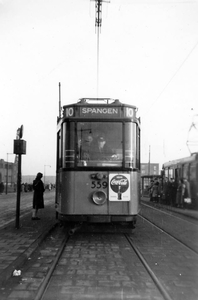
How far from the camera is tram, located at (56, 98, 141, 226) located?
8852 mm

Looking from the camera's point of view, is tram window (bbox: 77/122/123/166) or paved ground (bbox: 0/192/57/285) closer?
paved ground (bbox: 0/192/57/285)

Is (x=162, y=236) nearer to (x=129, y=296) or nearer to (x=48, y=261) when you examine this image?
(x=48, y=261)

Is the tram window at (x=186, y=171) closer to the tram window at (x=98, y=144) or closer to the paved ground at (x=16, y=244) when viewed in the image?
the paved ground at (x=16, y=244)

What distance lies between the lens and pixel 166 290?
495cm

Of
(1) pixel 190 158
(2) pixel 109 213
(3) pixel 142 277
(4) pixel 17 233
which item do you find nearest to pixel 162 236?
(2) pixel 109 213

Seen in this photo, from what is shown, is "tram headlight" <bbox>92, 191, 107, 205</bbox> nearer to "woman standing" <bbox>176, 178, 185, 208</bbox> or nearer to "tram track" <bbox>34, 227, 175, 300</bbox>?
"tram track" <bbox>34, 227, 175, 300</bbox>

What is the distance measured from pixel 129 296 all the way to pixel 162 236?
5232 millimetres

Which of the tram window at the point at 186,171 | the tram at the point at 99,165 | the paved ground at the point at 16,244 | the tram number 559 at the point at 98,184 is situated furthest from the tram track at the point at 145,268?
the tram window at the point at 186,171

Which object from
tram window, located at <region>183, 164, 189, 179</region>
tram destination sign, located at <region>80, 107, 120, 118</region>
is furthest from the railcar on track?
tram destination sign, located at <region>80, 107, 120, 118</region>

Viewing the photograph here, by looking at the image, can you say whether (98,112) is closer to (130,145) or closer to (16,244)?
(130,145)

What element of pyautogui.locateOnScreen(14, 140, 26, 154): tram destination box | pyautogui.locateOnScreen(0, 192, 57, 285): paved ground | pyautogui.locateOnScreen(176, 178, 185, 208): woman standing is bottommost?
pyautogui.locateOnScreen(0, 192, 57, 285): paved ground

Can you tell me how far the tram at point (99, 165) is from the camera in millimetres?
8852

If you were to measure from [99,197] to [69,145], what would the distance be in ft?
4.59

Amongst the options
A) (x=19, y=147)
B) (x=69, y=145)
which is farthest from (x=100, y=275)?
(x=19, y=147)
